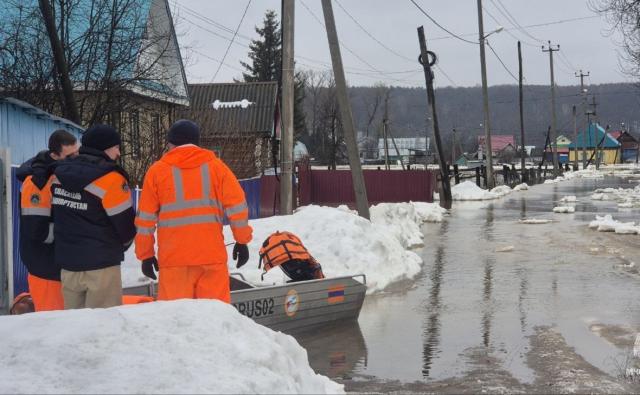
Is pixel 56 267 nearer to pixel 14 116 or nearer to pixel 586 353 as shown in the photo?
pixel 586 353

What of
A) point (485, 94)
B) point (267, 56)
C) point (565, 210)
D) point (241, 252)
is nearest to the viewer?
point (241, 252)

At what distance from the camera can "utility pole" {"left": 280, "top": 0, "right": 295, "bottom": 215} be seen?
1495cm

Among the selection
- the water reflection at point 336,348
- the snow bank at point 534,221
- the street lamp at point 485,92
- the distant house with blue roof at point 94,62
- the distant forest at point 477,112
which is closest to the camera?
the water reflection at point 336,348

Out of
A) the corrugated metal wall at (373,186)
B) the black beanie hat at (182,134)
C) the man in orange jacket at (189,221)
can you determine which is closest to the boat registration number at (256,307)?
the man in orange jacket at (189,221)

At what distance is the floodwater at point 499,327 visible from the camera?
665 centimetres

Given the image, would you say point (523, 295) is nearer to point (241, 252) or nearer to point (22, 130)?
point (241, 252)

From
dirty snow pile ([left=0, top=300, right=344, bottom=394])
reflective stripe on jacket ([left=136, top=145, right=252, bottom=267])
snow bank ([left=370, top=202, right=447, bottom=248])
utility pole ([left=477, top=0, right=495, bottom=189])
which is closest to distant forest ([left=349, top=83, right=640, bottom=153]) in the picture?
utility pole ([left=477, top=0, right=495, bottom=189])

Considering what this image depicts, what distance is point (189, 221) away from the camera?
562 cm

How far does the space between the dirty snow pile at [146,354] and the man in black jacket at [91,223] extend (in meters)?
1.06

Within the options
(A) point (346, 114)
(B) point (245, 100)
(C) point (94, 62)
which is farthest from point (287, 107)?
(B) point (245, 100)

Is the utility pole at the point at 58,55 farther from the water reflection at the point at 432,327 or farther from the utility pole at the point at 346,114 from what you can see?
the water reflection at the point at 432,327

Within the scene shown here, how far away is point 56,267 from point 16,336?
5.85ft

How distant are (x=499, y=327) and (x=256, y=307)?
2819 mm

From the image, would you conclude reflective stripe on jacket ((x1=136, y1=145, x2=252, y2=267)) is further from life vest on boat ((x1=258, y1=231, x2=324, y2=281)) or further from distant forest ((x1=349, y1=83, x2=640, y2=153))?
distant forest ((x1=349, y1=83, x2=640, y2=153))
